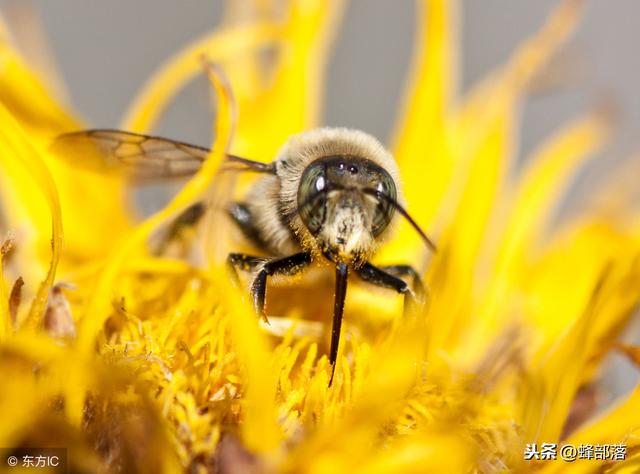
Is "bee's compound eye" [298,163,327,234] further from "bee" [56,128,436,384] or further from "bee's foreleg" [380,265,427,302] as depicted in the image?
"bee's foreleg" [380,265,427,302]

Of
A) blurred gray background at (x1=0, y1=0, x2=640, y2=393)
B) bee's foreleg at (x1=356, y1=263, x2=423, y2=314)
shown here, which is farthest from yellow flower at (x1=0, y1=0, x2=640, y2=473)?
blurred gray background at (x1=0, y1=0, x2=640, y2=393)

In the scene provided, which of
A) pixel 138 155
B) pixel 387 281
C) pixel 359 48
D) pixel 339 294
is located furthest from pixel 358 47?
pixel 339 294

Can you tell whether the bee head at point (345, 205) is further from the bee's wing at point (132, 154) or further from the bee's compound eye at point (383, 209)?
the bee's wing at point (132, 154)

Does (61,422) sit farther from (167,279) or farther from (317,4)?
(317,4)

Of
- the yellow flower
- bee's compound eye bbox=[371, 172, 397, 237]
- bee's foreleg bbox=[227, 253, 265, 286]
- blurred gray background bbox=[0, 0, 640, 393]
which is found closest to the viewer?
the yellow flower

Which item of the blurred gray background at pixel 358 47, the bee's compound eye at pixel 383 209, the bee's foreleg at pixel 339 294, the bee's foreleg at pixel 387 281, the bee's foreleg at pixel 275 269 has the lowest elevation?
the bee's foreleg at pixel 339 294

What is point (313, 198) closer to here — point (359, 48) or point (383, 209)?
point (383, 209)

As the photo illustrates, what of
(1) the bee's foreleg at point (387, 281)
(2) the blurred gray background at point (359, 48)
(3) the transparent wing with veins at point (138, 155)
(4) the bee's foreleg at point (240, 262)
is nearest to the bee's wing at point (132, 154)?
(3) the transparent wing with veins at point (138, 155)
